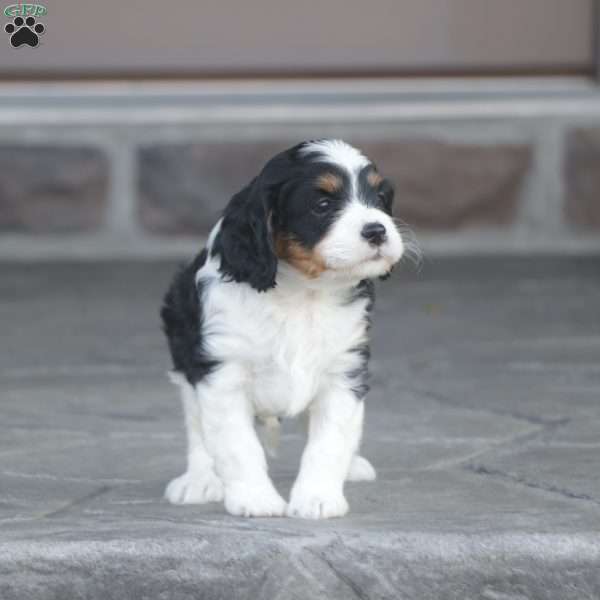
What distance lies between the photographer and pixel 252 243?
3.75 meters

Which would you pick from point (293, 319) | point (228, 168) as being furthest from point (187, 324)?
point (228, 168)

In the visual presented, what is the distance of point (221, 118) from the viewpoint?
8406 mm

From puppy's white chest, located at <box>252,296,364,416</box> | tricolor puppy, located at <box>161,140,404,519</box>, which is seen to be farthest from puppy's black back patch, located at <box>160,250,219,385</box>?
puppy's white chest, located at <box>252,296,364,416</box>

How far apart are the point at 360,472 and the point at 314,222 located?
2.52ft

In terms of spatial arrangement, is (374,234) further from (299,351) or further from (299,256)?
(299,351)

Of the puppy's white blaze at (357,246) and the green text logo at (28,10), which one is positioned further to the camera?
the green text logo at (28,10)

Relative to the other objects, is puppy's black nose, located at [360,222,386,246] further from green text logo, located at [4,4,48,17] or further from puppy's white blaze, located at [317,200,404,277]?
green text logo, located at [4,4,48,17]

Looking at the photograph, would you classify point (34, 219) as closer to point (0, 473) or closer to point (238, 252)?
point (0, 473)

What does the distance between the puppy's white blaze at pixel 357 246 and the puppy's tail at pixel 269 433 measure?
611 mm

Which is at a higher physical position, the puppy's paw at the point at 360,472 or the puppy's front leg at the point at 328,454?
the puppy's front leg at the point at 328,454

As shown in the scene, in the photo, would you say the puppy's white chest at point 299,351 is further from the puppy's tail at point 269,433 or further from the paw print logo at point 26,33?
the paw print logo at point 26,33

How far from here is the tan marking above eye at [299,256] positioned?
373 centimetres

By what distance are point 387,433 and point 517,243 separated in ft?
12.9

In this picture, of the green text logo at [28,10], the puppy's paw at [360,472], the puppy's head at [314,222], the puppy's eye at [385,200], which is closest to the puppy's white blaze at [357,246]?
the puppy's head at [314,222]
